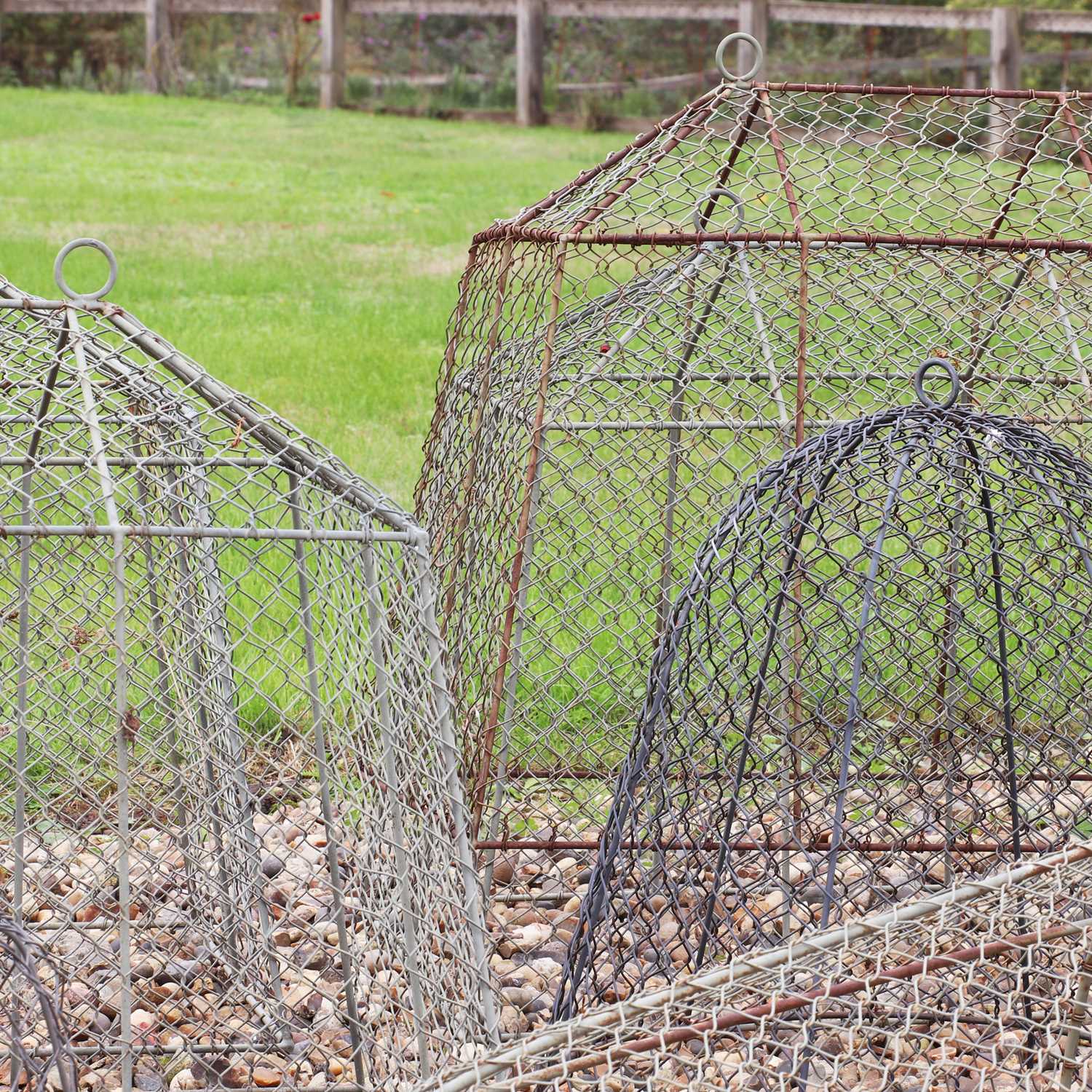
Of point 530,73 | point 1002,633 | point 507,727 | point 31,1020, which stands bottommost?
point 31,1020

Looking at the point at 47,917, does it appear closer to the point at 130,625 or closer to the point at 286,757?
the point at 286,757

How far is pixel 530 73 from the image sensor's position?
16469 millimetres

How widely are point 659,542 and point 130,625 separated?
1.53 m

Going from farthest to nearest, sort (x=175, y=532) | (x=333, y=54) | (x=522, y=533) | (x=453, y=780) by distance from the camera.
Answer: (x=333, y=54) < (x=522, y=533) < (x=453, y=780) < (x=175, y=532)

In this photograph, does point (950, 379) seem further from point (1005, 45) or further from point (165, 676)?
point (1005, 45)

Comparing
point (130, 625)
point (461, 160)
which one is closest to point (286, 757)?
point (130, 625)

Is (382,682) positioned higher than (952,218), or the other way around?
(952,218)

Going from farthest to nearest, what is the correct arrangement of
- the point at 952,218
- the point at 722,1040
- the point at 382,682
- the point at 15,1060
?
the point at 952,218 < the point at 722,1040 < the point at 15,1060 < the point at 382,682

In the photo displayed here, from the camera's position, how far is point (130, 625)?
4.42 meters

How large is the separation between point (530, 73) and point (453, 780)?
49.4 feet

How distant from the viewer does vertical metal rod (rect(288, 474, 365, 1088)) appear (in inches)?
95.9

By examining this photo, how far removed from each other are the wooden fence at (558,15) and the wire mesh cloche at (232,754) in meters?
11.6

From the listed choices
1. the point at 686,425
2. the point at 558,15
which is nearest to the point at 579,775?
the point at 686,425

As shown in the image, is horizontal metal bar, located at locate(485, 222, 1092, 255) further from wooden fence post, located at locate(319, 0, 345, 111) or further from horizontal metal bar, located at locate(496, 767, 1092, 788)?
wooden fence post, located at locate(319, 0, 345, 111)
